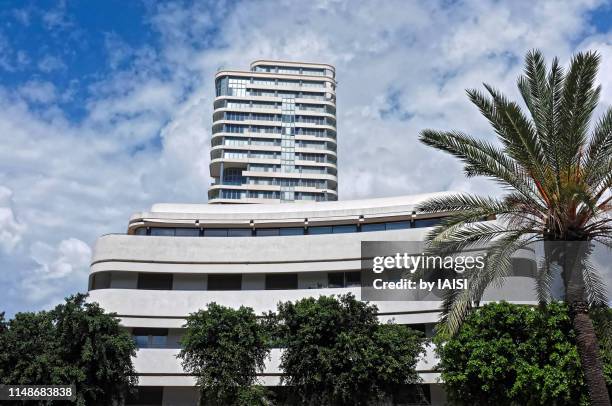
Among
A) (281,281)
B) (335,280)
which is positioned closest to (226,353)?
(281,281)

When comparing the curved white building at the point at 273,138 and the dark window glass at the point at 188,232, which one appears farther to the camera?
the curved white building at the point at 273,138

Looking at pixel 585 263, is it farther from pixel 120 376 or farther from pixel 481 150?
pixel 120 376

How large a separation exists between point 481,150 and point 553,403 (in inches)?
471

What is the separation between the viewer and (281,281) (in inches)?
1623

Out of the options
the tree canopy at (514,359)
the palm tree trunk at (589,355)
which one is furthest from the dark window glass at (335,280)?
the palm tree trunk at (589,355)

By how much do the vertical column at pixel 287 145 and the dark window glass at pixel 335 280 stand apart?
5675cm

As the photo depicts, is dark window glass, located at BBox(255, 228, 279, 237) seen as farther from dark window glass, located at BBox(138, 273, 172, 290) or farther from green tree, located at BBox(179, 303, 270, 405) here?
green tree, located at BBox(179, 303, 270, 405)

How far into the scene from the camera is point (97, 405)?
29.8 m

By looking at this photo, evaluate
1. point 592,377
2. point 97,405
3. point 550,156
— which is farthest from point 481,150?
point 97,405

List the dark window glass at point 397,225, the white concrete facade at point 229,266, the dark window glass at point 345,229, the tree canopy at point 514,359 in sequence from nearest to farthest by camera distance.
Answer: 1. the tree canopy at point 514,359
2. the white concrete facade at point 229,266
3. the dark window glass at point 397,225
4. the dark window glass at point 345,229

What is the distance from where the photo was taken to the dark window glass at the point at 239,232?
146ft

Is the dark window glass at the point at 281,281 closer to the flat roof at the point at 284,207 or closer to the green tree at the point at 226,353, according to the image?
the flat roof at the point at 284,207

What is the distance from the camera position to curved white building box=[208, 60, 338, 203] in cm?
9662

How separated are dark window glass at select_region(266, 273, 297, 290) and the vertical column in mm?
55795
